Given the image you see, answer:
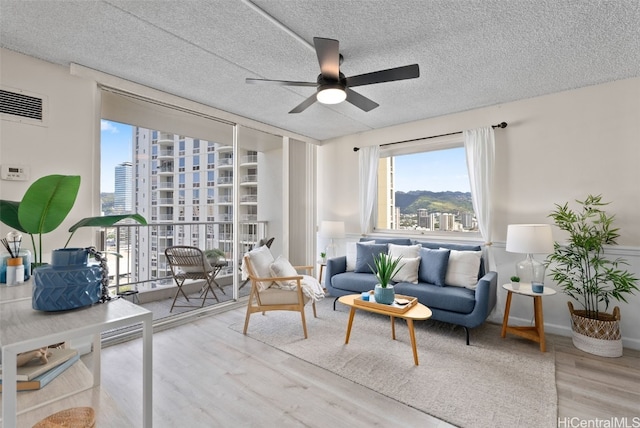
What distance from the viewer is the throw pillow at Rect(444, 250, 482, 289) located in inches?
127

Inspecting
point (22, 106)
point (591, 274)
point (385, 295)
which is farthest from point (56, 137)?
point (591, 274)

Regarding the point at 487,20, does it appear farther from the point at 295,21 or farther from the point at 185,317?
the point at 185,317

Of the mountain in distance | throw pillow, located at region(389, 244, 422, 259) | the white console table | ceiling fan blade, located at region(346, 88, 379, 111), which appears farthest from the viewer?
the mountain in distance

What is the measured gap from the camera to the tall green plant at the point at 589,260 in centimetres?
275

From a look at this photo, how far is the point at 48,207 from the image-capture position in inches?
45.0

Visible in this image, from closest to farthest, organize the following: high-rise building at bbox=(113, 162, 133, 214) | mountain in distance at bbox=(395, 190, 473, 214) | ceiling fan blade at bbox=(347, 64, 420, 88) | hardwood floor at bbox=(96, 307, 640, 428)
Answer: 1. hardwood floor at bbox=(96, 307, 640, 428)
2. ceiling fan blade at bbox=(347, 64, 420, 88)
3. high-rise building at bbox=(113, 162, 133, 214)
4. mountain in distance at bbox=(395, 190, 473, 214)

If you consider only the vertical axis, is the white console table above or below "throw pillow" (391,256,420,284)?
above

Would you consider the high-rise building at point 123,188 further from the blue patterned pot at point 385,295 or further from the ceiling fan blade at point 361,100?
the blue patterned pot at point 385,295

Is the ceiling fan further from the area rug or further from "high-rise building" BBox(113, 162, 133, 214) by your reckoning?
"high-rise building" BBox(113, 162, 133, 214)

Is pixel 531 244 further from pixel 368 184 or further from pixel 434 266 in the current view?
pixel 368 184

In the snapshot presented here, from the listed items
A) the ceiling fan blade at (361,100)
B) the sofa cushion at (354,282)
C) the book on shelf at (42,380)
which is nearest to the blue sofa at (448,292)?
the sofa cushion at (354,282)

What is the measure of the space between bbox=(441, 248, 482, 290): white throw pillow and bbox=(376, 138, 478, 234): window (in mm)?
686

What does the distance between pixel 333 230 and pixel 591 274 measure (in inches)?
118

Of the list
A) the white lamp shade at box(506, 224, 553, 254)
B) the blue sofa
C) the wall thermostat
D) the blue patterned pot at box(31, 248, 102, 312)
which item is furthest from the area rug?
the wall thermostat
